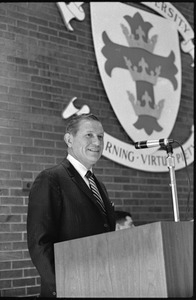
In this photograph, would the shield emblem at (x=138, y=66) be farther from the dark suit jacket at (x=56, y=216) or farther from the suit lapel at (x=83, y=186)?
the dark suit jacket at (x=56, y=216)

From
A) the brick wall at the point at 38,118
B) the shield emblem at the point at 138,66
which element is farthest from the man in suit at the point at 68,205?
the shield emblem at the point at 138,66

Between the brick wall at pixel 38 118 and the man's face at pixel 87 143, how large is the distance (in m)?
1.24

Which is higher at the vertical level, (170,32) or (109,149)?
(170,32)

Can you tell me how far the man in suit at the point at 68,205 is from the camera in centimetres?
262

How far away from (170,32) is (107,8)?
92cm

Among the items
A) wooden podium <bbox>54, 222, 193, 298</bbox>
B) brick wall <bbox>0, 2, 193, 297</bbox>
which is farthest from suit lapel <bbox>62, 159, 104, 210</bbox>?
brick wall <bbox>0, 2, 193, 297</bbox>

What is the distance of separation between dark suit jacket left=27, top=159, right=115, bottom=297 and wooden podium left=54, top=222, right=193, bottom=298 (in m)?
0.34

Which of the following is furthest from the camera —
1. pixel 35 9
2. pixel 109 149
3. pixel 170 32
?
pixel 170 32

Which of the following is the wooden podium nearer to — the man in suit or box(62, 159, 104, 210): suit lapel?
the man in suit

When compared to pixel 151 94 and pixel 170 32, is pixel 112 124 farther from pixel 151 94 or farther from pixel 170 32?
pixel 170 32

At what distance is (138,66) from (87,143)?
8.57 feet

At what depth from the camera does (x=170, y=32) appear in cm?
575

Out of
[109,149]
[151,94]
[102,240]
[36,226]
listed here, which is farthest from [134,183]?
[102,240]

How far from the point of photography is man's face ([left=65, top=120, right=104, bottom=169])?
2979 mm
